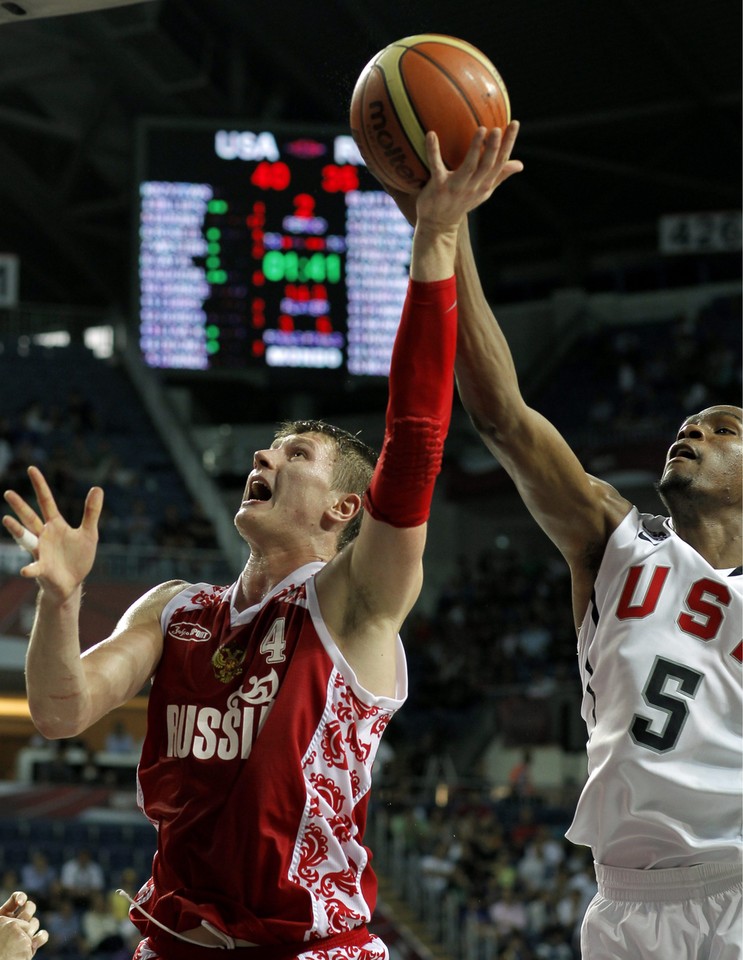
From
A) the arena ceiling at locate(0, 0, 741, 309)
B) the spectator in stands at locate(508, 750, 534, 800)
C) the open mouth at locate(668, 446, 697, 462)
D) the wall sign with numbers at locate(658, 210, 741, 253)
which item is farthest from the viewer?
the wall sign with numbers at locate(658, 210, 741, 253)

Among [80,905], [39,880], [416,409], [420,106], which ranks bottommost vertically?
[80,905]

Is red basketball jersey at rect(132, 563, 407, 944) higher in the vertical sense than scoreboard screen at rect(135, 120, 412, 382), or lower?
lower

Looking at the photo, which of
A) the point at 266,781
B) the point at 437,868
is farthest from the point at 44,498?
the point at 437,868

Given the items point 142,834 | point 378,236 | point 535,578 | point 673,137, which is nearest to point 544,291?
point 673,137

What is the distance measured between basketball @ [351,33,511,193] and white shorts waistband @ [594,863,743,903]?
165 centimetres

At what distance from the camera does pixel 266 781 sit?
2.73 m

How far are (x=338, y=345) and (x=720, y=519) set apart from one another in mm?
Answer: 11549

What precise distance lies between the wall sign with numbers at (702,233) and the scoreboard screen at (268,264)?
6.69 metres

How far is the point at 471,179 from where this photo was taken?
2.67 m

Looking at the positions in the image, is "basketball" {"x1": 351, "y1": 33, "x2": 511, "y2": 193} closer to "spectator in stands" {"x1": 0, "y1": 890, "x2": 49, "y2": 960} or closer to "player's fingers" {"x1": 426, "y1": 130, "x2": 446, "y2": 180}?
"player's fingers" {"x1": 426, "y1": 130, "x2": 446, "y2": 180}

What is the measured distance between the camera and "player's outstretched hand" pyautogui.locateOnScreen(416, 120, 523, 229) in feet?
8.73

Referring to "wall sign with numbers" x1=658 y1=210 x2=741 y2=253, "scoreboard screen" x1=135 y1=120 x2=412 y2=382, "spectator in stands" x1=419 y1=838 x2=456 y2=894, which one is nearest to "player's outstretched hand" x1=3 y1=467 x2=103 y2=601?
"spectator in stands" x1=419 y1=838 x2=456 y2=894

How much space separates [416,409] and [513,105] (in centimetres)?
1550

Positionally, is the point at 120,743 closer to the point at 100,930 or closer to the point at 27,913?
the point at 100,930
